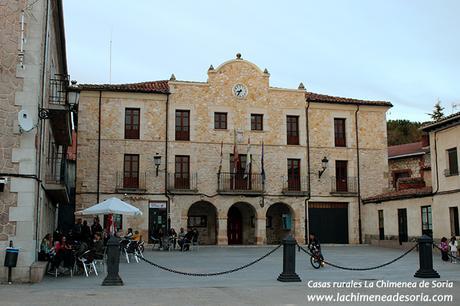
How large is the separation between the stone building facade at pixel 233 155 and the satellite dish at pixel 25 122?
16.0m

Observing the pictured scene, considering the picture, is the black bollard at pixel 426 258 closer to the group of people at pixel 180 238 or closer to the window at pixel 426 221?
the window at pixel 426 221

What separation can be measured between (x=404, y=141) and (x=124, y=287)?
169 ft

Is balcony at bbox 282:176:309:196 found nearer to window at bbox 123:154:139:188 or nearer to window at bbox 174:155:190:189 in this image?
window at bbox 174:155:190:189

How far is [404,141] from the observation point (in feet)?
191

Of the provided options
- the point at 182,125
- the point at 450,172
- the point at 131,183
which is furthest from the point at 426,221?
the point at 131,183

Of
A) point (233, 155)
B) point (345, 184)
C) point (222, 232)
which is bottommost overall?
point (222, 232)

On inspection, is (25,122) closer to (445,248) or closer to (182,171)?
(445,248)

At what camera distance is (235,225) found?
32531mm

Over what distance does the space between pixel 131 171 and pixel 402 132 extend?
39995mm

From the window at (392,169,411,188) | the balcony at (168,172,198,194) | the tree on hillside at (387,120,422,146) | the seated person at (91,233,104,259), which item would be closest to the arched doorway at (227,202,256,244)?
the balcony at (168,172,198,194)

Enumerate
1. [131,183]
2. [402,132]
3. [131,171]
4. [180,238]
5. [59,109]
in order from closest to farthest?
[59,109]
[180,238]
[131,183]
[131,171]
[402,132]

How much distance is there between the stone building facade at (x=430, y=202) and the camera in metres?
23.9

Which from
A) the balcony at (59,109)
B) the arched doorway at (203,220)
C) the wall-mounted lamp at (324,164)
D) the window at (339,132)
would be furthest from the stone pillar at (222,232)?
the balcony at (59,109)

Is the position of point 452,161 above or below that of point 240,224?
above
